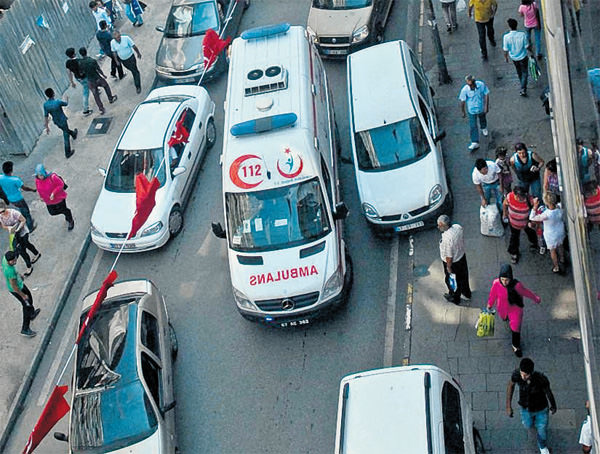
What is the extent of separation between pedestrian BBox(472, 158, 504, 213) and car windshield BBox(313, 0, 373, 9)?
22.9 feet

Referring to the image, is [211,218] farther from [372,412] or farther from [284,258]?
[372,412]

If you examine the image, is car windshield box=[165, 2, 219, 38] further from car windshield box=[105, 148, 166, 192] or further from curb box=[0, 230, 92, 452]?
curb box=[0, 230, 92, 452]

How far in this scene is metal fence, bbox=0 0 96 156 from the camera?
20.3 meters

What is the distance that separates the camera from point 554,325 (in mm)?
13992

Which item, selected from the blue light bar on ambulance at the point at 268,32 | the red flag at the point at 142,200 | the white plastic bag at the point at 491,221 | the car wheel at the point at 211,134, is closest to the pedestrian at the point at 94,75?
the car wheel at the point at 211,134

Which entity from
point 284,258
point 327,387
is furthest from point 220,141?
point 327,387

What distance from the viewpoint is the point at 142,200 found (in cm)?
1681

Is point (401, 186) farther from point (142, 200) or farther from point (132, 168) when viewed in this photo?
point (132, 168)

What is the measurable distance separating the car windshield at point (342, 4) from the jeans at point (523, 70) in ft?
14.1

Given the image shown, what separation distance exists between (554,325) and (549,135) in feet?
15.3

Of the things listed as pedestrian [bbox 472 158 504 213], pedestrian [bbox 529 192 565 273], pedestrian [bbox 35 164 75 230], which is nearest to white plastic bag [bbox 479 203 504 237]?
pedestrian [bbox 472 158 504 213]

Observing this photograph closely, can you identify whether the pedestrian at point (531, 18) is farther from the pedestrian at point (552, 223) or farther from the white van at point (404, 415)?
the white van at point (404, 415)

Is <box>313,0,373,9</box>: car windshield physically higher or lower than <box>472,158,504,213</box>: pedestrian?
higher

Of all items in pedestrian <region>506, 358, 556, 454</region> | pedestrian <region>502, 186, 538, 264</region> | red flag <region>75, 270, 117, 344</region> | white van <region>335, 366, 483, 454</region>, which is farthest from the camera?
red flag <region>75, 270, 117, 344</region>
